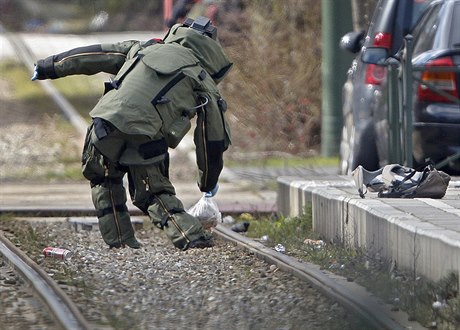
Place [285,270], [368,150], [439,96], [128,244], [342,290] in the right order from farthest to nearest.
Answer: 1. [368,150]
2. [439,96]
3. [128,244]
4. [285,270]
5. [342,290]

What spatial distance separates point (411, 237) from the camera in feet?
22.4

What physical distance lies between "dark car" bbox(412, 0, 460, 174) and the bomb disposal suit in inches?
72.3

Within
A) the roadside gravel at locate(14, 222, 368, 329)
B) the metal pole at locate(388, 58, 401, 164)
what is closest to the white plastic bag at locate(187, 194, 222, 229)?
the roadside gravel at locate(14, 222, 368, 329)

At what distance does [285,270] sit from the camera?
7699 millimetres

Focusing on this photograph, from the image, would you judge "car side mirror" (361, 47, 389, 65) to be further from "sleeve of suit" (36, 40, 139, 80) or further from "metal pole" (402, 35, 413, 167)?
"sleeve of suit" (36, 40, 139, 80)

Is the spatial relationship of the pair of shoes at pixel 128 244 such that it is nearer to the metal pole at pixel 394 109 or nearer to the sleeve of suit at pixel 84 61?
the sleeve of suit at pixel 84 61

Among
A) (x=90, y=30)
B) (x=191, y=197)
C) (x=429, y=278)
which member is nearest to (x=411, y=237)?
(x=429, y=278)

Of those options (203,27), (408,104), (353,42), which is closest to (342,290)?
(203,27)

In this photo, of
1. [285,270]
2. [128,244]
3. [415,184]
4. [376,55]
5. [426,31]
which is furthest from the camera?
[426,31]

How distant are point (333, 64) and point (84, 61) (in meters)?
8.93

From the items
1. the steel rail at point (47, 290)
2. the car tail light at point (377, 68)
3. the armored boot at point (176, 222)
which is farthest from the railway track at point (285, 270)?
the car tail light at point (377, 68)

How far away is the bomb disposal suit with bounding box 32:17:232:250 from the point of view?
817 centimetres

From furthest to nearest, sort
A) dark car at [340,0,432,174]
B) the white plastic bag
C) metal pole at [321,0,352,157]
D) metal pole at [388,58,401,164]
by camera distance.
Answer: metal pole at [321,0,352,157], dark car at [340,0,432,174], metal pole at [388,58,401,164], the white plastic bag

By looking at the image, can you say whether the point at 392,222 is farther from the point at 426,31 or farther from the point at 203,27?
the point at 426,31
